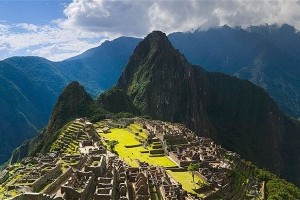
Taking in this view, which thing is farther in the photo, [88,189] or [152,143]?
[152,143]

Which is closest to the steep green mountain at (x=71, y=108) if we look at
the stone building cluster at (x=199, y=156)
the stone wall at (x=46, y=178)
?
the stone building cluster at (x=199, y=156)

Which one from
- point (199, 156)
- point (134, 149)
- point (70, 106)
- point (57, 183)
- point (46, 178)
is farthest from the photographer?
point (70, 106)

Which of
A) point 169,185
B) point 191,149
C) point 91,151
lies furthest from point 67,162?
point 191,149

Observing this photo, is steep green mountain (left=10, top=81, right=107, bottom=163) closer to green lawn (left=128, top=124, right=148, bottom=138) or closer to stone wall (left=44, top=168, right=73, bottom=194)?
green lawn (left=128, top=124, right=148, bottom=138)

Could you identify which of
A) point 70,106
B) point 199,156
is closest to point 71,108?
point 70,106

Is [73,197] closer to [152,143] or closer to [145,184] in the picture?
[145,184]

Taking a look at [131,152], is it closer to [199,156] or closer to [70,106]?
[199,156]
